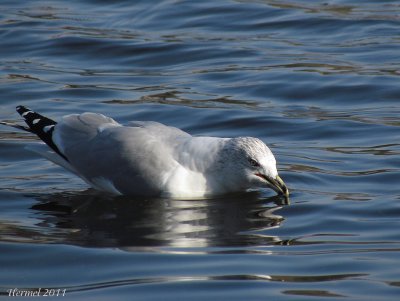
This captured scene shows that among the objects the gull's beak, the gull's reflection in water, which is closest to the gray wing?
the gull's reflection in water

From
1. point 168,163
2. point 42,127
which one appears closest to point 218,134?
point 42,127

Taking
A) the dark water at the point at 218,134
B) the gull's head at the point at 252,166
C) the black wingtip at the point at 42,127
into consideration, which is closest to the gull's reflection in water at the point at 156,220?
the dark water at the point at 218,134

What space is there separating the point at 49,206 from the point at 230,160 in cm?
138

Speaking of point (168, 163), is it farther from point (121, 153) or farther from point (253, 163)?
point (253, 163)

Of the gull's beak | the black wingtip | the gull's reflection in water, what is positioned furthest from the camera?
the black wingtip

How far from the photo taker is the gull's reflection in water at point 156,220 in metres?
7.25

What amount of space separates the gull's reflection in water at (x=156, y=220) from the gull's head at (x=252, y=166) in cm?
13

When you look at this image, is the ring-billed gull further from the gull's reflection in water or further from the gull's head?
the gull's reflection in water

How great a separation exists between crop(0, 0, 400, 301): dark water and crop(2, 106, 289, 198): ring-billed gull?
0.40 feet

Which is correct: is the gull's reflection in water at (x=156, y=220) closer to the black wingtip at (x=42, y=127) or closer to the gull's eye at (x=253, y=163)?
the gull's eye at (x=253, y=163)

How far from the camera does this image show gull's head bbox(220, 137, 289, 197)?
8.26 meters

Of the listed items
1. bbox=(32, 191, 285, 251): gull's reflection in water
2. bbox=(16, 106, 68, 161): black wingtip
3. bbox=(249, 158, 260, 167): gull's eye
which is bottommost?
bbox=(32, 191, 285, 251): gull's reflection in water

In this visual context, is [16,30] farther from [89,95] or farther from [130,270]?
[130,270]

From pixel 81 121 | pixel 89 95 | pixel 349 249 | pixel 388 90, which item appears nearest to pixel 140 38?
Answer: pixel 89 95
